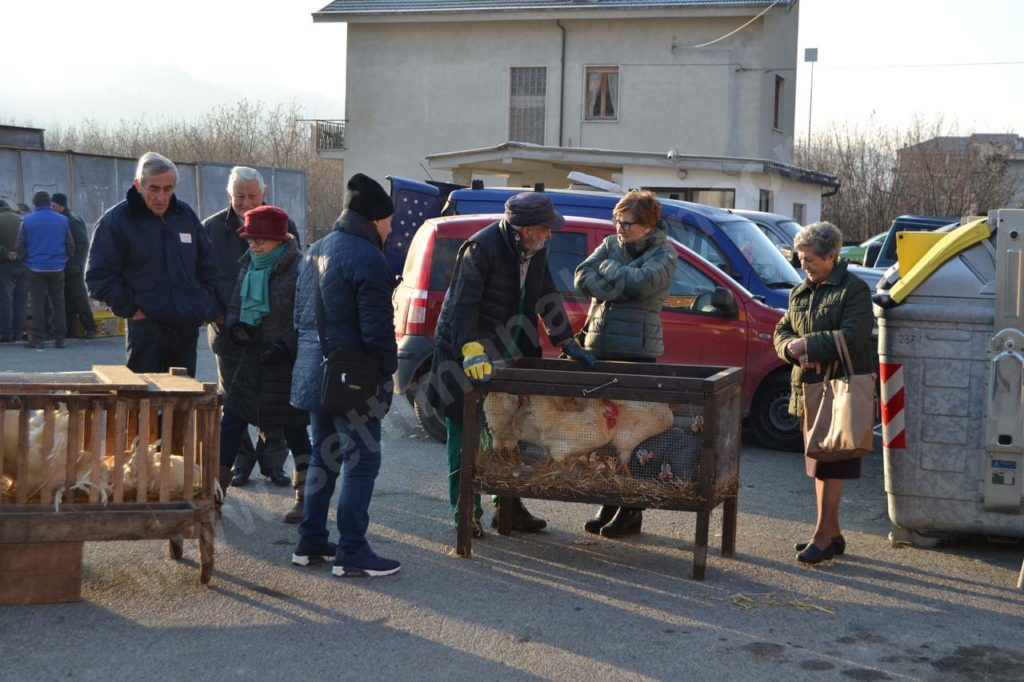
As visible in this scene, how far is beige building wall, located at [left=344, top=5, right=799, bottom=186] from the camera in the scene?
3316 cm

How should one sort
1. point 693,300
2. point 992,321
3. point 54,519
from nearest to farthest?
1. point 54,519
2. point 992,321
3. point 693,300

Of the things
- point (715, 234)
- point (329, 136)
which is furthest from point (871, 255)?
point (329, 136)

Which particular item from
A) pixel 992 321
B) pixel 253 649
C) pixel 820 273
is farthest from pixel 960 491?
pixel 253 649

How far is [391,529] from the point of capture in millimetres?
7195

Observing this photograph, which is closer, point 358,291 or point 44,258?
point 358,291

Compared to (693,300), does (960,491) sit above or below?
below

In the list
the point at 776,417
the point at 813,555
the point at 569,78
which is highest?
the point at 569,78

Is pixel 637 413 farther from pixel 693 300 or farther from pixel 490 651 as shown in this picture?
pixel 693 300

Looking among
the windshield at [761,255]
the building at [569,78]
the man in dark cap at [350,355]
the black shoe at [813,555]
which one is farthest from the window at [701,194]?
the man in dark cap at [350,355]

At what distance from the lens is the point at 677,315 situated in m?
9.99

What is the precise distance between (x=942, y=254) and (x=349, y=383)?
11.2 feet

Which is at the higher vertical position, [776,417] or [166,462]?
[166,462]

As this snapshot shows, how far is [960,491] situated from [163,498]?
4280 millimetres

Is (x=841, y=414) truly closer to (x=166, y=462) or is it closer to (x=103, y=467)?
(x=166, y=462)
